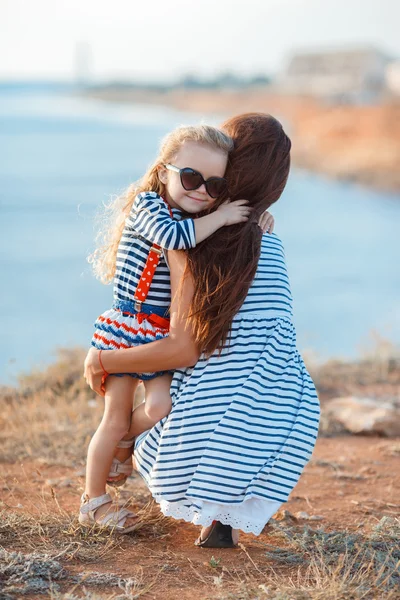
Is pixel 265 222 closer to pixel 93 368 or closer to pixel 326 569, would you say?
pixel 93 368

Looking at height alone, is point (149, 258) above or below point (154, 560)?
above

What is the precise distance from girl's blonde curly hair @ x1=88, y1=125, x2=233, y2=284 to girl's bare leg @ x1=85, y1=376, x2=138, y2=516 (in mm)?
447

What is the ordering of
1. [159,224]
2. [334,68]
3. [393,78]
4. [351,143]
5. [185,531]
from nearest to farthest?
[159,224] < [185,531] < [351,143] < [393,78] < [334,68]

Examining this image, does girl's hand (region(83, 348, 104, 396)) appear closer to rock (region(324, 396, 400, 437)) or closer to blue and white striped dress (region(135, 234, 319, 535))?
blue and white striped dress (region(135, 234, 319, 535))

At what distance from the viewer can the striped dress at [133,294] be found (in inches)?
121

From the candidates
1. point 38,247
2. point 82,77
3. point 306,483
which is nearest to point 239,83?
point 82,77

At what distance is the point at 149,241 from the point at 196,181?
0.95ft

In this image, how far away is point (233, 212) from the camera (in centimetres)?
300

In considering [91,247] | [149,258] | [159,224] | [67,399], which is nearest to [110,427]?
[149,258]

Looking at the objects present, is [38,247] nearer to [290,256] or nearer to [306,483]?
[290,256]

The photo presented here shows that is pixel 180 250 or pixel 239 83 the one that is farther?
pixel 239 83

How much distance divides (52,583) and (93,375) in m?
0.76

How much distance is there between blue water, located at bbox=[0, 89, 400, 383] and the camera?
9.65m

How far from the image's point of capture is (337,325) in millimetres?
10367
